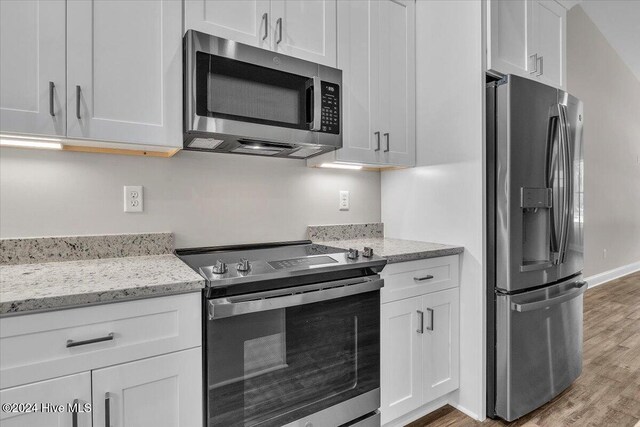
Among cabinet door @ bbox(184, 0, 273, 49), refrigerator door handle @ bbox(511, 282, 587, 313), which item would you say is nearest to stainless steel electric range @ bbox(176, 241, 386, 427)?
refrigerator door handle @ bbox(511, 282, 587, 313)

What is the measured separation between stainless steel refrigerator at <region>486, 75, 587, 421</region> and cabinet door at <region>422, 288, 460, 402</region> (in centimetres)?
17

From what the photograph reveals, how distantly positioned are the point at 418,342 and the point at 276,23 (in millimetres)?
1691

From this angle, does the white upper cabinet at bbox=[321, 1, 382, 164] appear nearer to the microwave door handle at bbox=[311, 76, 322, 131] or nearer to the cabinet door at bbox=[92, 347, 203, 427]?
the microwave door handle at bbox=[311, 76, 322, 131]

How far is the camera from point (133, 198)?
5.37 feet

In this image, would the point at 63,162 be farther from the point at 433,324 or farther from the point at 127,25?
the point at 433,324

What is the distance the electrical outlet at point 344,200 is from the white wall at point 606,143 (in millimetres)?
3310

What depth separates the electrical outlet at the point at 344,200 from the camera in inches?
90.2

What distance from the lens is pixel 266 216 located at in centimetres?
200

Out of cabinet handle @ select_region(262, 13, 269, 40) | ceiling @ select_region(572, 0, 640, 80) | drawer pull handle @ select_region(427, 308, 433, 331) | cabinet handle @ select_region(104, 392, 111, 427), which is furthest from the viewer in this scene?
ceiling @ select_region(572, 0, 640, 80)

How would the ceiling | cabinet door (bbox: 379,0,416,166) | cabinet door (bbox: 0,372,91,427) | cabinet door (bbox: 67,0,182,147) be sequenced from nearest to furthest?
1. cabinet door (bbox: 0,372,91,427)
2. cabinet door (bbox: 67,0,182,147)
3. cabinet door (bbox: 379,0,416,166)
4. the ceiling

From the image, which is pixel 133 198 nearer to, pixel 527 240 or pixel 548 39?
pixel 527 240

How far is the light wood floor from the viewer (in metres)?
1.87

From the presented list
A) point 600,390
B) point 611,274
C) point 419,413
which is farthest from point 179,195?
point 611,274

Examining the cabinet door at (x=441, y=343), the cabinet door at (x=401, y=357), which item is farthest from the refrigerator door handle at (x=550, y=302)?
the cabinet door at (x=401, y=357)
